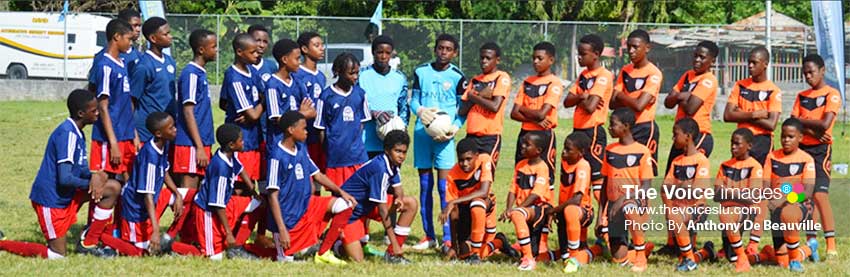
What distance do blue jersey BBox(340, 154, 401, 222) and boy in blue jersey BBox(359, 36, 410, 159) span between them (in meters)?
0.95

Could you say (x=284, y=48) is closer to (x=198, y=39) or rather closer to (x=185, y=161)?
(x=198, y=39)

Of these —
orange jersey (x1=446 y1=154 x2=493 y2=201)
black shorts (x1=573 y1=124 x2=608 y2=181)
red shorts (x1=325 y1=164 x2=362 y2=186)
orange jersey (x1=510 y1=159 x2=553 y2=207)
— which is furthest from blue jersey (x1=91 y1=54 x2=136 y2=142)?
black shorts (x1=573 y1=124 x2=608 y2=181)

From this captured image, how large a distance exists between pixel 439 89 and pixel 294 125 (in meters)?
1.82

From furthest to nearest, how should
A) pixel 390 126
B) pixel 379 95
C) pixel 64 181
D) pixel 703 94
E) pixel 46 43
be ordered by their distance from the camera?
pixel 46 43, pixel 379 95, pixel 390 126, pixel 703 94, pixel 64 181

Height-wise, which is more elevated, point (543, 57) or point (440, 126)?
point (543, 57)

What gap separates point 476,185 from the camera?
9.99 metres

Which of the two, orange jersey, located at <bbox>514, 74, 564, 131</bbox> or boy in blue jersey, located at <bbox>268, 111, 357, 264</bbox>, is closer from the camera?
boy in blue jersey, located at <bbox>268, 111, 357, 264</bbox>

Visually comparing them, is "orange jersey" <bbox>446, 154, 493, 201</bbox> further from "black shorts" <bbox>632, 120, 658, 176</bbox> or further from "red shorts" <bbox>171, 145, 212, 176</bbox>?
"red shorts" <bbox>171, 145, 212, 176</bbox>

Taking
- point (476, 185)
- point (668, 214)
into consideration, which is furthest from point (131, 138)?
point (668, 214)

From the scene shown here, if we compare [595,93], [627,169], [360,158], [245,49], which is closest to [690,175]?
[627,169]

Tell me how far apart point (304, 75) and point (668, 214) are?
331cm

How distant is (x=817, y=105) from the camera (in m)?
10.4

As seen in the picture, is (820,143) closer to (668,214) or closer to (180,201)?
(668,214)

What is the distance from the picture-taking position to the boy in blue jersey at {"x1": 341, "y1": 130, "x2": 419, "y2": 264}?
32.1ft
